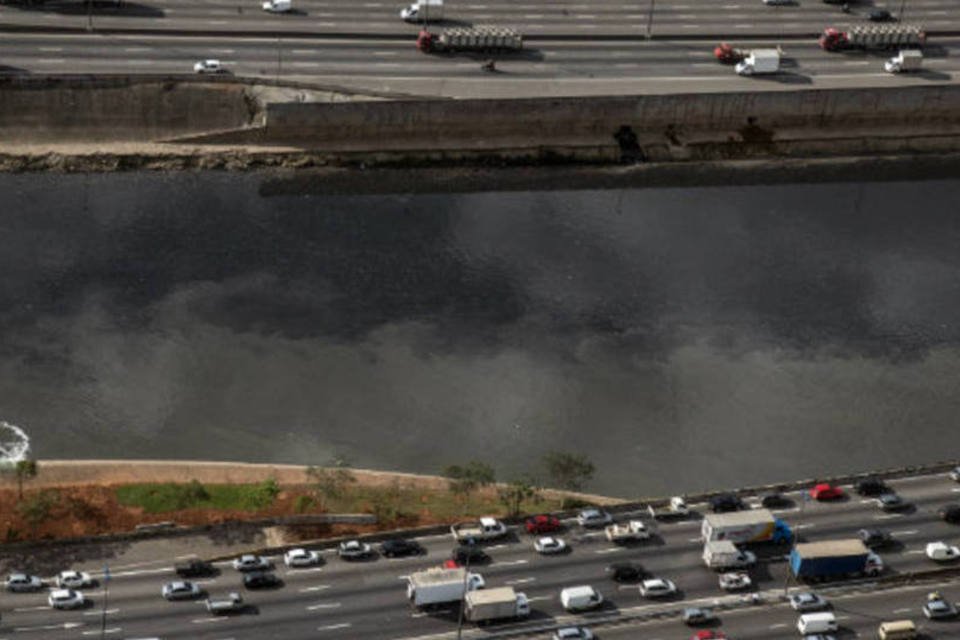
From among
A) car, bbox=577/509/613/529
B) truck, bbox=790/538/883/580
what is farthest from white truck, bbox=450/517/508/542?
truck, bbox=790/538/883/580

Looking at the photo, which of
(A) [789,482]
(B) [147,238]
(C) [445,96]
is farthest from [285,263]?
(A) [789,482]

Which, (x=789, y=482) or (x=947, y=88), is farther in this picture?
(x=947, y=88)

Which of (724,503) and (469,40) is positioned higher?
(469,40)

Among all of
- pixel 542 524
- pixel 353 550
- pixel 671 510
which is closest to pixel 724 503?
pixel 671 510

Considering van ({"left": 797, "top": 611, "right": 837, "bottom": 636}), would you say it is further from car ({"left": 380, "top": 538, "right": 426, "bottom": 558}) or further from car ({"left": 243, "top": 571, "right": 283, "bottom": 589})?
car ({"left": 243, "top": 571, "right": 283, "bottom": 589})

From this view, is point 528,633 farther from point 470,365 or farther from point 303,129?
point 303,129

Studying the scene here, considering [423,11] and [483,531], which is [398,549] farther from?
[423,11]
